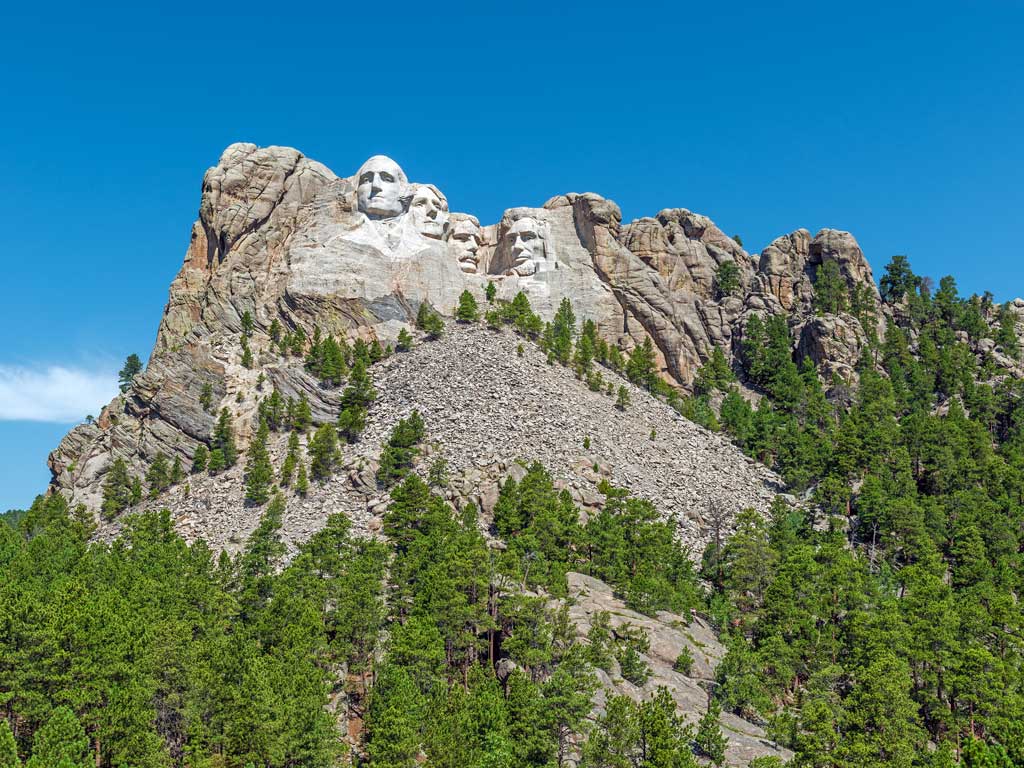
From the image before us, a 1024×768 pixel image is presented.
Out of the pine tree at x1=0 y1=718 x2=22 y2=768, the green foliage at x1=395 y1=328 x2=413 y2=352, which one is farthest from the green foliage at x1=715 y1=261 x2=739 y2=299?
the pine tree at x1=0 y1=718 x2=22 y2=768

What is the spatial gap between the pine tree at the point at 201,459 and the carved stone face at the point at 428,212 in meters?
45.5

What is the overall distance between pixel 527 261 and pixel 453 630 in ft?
261

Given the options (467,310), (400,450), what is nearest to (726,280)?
(467,310)

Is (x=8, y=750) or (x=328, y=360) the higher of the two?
(x=328, y=360)

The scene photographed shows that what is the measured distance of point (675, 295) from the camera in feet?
425

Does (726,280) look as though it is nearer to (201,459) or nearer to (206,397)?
(206,397)

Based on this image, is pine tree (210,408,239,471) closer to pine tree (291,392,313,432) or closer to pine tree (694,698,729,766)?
pine tree (291,392,313,432)

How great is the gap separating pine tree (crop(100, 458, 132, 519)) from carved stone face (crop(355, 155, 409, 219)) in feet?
157

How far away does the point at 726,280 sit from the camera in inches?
5212

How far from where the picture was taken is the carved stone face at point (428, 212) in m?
121

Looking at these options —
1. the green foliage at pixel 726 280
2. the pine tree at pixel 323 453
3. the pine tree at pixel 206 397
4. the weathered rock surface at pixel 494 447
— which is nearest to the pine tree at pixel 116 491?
the weathered rock surface at pixel 494 447

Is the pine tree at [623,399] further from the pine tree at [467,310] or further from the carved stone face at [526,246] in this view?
the carved stone face at [526,246]

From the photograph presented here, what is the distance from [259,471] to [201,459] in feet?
35.7

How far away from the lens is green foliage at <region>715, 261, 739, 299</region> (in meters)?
132
